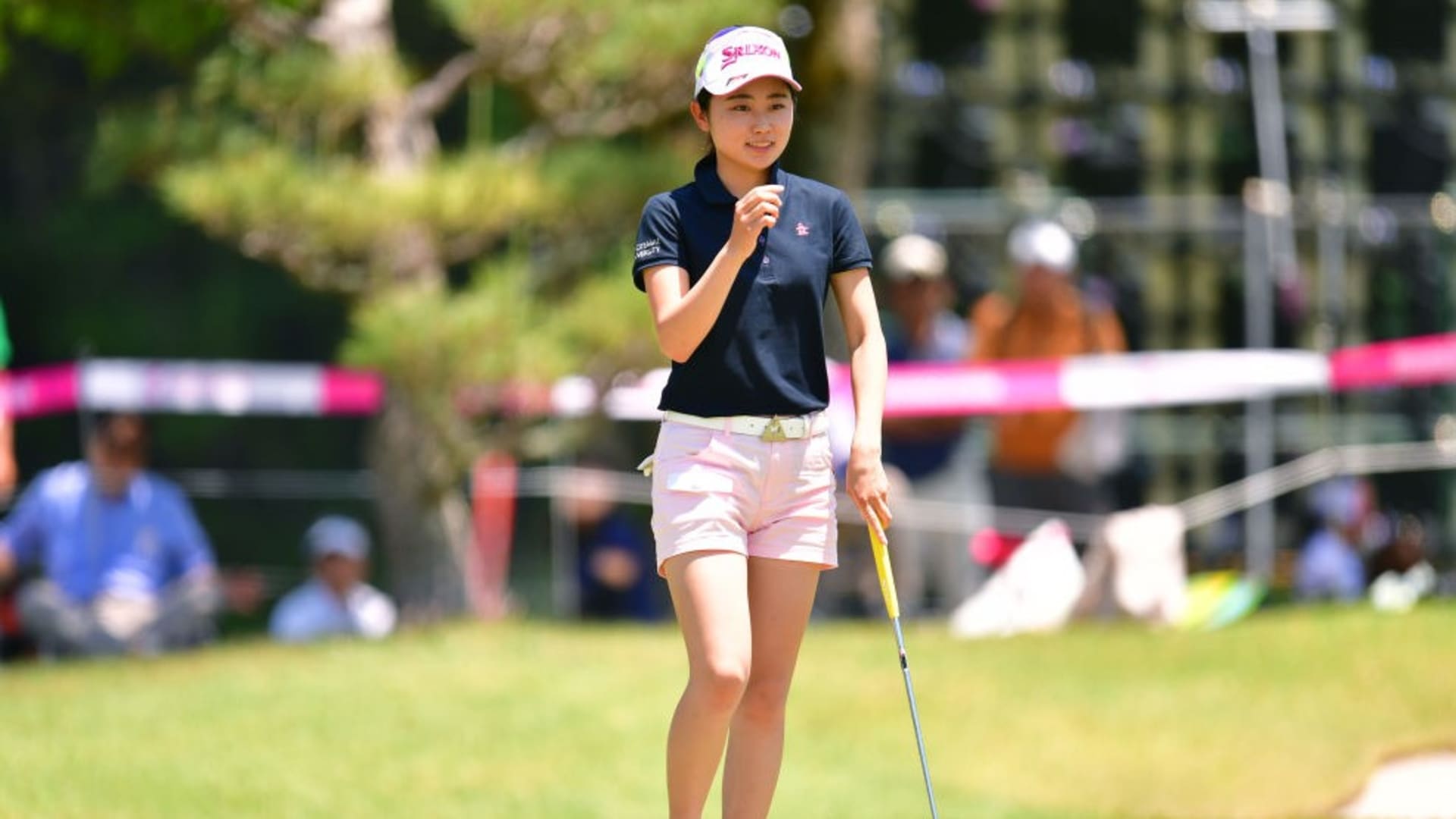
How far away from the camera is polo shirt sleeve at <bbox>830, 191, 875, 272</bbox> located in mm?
5328

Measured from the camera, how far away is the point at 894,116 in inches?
617

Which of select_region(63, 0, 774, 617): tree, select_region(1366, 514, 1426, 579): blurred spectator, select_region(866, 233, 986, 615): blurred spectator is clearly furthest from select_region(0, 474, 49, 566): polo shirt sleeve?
select_region(1366, 514, 1426, 579): blurred spectator

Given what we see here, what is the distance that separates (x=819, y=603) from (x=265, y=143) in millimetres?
3847

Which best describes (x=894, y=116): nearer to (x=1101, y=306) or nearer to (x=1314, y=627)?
(x=1101, y=306)

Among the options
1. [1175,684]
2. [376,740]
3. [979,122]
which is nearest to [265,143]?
[376,740]

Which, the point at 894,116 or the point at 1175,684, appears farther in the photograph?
the point at 894,116

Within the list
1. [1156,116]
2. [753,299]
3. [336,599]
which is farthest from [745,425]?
[1156,116]

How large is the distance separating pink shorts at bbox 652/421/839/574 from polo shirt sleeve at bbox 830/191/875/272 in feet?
1.32

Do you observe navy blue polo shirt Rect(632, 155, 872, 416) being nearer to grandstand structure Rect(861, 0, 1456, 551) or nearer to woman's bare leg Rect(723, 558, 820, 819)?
woman's bare leg Rect(723, 558, 820, 819)

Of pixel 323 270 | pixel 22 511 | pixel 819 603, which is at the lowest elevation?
pixel 819 603

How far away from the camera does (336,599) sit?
39.5ft

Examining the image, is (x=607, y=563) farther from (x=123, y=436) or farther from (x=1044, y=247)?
(x=1044, y=247)

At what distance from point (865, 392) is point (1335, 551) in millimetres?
8250

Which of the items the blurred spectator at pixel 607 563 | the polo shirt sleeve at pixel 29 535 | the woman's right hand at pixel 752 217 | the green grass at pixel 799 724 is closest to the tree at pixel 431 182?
the blurred spectator at pixel 607 563
